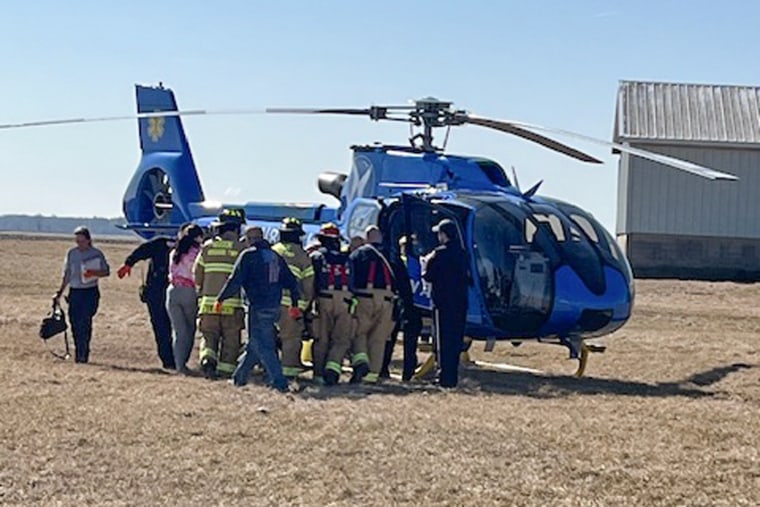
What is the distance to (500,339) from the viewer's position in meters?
13.6

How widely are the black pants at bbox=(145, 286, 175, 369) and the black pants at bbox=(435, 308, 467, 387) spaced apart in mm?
3287

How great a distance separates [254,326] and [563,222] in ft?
11.9

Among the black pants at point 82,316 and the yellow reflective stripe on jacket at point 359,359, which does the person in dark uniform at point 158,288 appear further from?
the yellow reflective stripe on jacket at point 359,359

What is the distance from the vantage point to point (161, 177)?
1942cm

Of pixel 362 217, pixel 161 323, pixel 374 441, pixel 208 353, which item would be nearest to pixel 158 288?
pixel 161 323

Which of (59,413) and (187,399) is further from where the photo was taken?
(187,399)

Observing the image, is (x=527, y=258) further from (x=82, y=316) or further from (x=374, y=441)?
(x=374, y=441)

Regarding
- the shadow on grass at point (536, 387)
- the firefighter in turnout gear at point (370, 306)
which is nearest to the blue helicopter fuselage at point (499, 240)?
the shadow on grass at point (536, 387)

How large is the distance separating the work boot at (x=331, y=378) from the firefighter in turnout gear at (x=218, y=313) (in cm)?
105

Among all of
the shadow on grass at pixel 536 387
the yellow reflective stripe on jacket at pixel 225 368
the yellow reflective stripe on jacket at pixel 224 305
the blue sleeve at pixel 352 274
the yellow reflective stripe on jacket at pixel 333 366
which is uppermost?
the blue sleeve at pixel 352 274

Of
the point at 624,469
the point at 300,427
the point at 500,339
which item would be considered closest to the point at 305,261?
the point at 500,339

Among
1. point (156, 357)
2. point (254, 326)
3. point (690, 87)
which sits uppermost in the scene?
point (690, 87)

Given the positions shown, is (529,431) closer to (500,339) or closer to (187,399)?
(187,399)

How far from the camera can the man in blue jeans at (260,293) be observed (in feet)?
38.3
